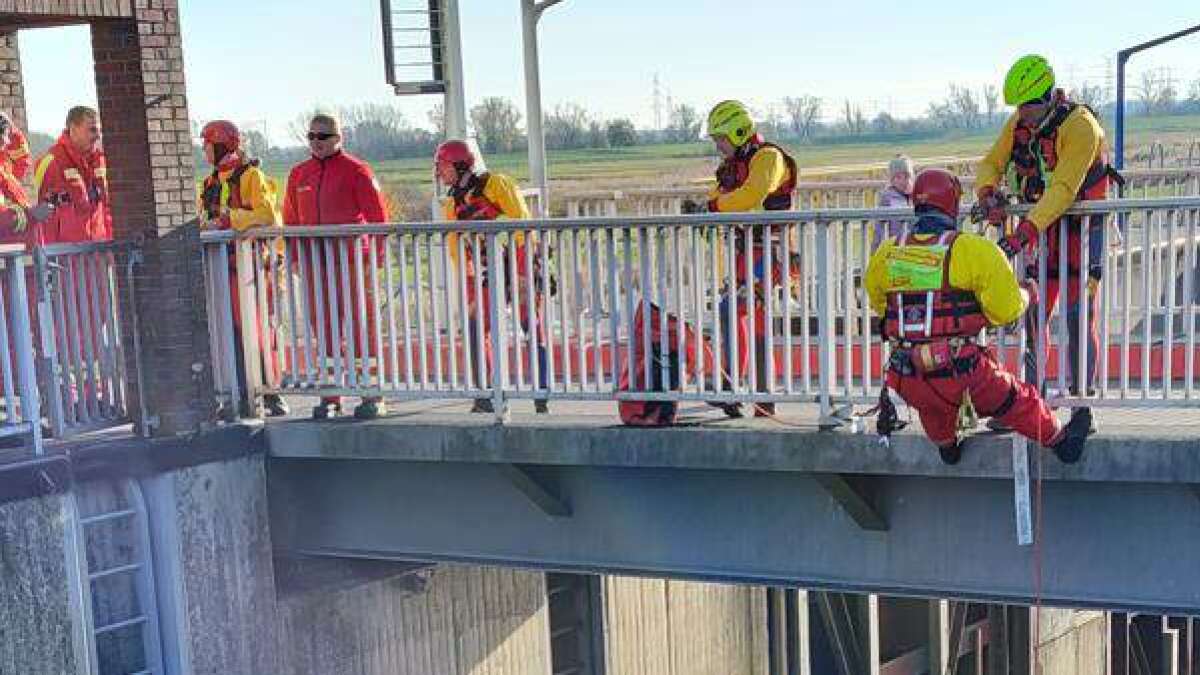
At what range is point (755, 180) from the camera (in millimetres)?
8680

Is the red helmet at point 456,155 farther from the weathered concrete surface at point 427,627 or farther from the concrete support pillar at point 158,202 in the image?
the weathered concrete surface at point 427,627

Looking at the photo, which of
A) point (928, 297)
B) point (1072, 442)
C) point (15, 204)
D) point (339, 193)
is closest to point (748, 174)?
point (928, 297)

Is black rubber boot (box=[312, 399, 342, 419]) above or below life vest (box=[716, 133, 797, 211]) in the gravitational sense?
below

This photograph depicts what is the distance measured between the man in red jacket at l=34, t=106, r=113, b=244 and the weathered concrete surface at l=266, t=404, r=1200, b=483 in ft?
6.98

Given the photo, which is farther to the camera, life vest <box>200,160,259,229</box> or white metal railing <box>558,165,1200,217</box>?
white metal railing <box>558,165,1200,217</box>

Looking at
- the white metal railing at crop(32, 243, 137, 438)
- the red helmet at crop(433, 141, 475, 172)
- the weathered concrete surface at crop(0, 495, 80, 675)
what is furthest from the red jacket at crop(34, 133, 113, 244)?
the weathered concrete surface at crop(0, 495, 80, 675)

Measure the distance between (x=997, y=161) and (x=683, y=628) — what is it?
6679 millimetres

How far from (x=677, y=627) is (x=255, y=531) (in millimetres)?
4930

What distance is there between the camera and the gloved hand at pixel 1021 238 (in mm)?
7508

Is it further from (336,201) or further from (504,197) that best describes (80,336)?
(504,197)

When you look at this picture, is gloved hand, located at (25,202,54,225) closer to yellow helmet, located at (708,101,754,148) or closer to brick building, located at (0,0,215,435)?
brick building, located at (0,0,215,435)

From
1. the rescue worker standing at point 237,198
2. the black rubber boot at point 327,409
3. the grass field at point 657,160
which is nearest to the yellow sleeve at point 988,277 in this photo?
the black rubber boot at point 327,409

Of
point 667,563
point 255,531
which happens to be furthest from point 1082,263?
point 255,531

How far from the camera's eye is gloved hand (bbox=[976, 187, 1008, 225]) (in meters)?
7.64
